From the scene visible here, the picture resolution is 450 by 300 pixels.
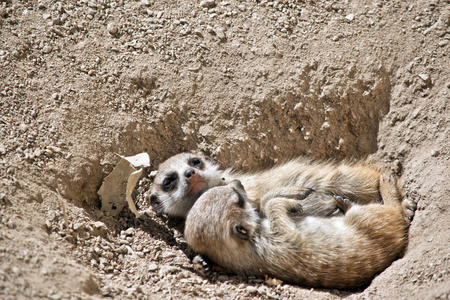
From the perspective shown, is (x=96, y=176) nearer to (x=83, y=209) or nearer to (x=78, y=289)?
(x=83, y=209)

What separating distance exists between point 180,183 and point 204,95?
976mm

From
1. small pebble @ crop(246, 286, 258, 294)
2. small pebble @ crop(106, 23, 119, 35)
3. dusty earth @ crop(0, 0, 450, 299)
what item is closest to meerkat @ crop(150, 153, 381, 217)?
dusty earth @ crop(0, 0, 450, 299)

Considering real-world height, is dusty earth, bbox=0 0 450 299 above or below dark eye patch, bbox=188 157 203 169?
above

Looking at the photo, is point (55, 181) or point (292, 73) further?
point (292, 73)

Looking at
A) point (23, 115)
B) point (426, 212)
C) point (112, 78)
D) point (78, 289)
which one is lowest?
point (78, 289)

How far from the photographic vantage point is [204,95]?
4.46m

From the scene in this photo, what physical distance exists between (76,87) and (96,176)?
93cm

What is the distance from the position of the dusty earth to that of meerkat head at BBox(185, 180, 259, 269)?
22 centimetres

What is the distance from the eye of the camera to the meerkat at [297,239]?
11.4ft

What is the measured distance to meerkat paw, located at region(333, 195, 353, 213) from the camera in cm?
389

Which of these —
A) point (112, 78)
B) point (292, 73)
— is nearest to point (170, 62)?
point (112, 78)

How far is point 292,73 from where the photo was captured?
439cm

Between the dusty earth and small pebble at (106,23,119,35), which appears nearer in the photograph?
the dusty earth

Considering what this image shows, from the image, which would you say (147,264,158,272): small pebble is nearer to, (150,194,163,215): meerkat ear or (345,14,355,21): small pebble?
(150,194,163,215): meerkat ear
